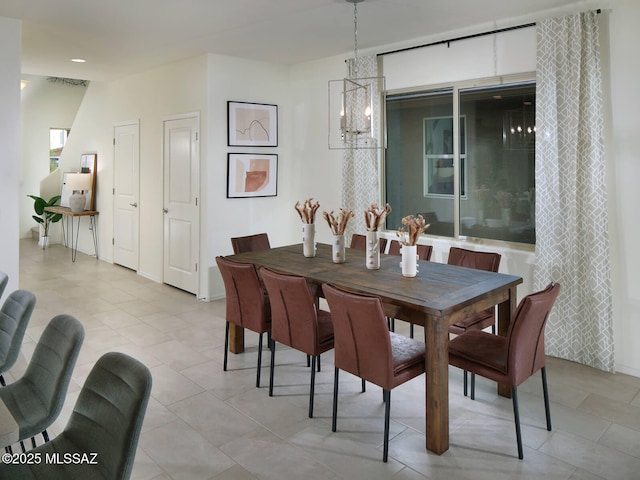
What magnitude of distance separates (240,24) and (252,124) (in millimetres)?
1543

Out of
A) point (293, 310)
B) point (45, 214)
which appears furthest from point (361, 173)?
point (45, 214)

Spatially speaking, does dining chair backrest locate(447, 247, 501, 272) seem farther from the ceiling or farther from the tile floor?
the ceiling

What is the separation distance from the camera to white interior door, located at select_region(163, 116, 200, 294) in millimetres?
5637

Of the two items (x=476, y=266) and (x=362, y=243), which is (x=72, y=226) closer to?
(x=362, y=243)

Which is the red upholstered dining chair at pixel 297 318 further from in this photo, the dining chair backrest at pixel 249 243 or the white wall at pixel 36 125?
the white wall at pixel 36 125

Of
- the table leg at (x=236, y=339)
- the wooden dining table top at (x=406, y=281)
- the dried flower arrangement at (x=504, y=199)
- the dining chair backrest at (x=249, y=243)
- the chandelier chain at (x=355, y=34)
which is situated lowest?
the table leg at (x=236, y=339)

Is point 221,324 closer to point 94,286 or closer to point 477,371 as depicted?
point 94,286

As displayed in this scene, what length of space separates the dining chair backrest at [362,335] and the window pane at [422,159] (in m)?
2.42

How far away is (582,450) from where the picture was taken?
2588 millimetres

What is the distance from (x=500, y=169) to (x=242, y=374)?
2.83 metres

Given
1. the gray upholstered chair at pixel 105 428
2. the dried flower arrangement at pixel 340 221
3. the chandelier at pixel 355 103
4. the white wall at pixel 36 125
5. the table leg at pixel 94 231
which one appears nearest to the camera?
the gray upholstered chair at pixel 105 428

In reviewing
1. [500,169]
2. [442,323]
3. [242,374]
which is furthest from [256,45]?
[442,323]

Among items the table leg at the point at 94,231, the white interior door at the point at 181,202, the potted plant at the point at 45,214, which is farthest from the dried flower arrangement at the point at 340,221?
the potted plant at the point at 45,214

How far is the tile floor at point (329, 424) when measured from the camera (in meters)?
2.44
